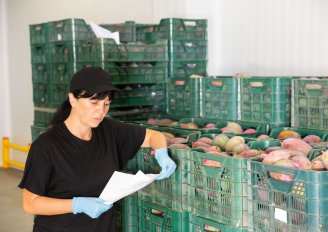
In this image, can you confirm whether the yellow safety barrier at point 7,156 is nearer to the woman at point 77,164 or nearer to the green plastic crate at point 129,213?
the green plastic crate at point 129,213

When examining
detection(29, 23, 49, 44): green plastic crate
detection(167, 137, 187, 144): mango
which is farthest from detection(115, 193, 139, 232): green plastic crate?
detection(29, 23, 49, 44): green plastic crate

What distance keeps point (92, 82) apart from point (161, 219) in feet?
3.46

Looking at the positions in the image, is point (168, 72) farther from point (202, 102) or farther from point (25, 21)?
point (25, 21)

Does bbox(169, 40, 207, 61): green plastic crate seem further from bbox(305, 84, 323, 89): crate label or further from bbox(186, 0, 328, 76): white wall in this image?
bbox(305, 84, 323, 89): crate label

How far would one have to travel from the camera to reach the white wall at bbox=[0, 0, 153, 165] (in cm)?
701

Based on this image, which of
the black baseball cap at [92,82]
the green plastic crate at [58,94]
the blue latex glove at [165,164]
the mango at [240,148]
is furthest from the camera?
the green plastic crate at [58,94]

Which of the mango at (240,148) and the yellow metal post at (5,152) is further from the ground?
the mango at (240,148)

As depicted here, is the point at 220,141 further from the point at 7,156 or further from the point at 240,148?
the point at 7,156

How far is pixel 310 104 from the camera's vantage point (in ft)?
12.1

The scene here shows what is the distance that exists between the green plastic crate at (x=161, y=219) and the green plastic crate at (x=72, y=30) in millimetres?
2484

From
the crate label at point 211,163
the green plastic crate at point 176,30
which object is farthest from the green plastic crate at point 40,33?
the crate label at point 211,163

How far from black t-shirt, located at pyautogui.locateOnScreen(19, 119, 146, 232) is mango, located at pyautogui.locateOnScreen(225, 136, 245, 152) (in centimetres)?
79

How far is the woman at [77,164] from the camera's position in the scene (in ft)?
7.89

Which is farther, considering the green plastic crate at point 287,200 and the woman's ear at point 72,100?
the woman's ear at point 72,100
